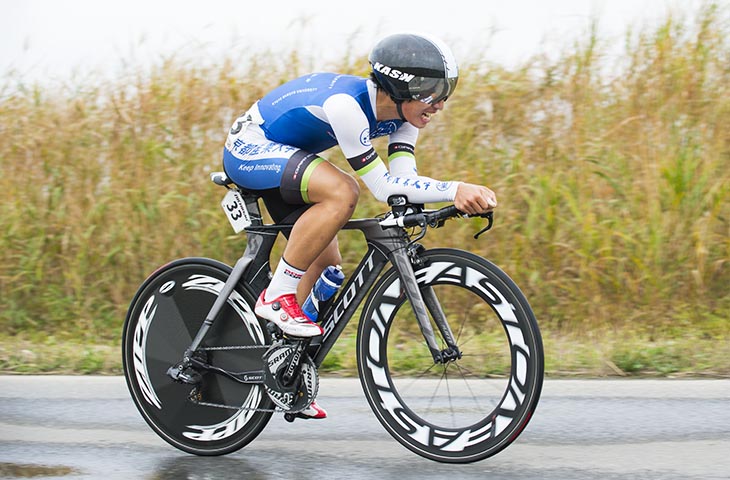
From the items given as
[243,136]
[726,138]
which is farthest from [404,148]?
[726,138]

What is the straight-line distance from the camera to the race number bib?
4.47 metres

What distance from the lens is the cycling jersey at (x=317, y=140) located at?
4.02m

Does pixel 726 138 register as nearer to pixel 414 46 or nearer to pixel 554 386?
pixel 554 386

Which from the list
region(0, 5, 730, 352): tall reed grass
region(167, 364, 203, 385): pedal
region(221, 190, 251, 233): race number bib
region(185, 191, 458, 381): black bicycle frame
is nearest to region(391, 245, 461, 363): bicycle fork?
region(185, 191, 458, 381): black bicycle frame

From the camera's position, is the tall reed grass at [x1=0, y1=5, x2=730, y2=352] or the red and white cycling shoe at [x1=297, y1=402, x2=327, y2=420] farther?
the tall reed grass at [x1=0, y1=5, x2=730, y2=352]

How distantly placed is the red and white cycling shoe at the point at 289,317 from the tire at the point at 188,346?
18cm

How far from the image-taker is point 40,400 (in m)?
5.49

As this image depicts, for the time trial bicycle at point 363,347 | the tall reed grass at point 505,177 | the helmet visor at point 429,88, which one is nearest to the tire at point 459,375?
the time trial bicycle at point 363,347

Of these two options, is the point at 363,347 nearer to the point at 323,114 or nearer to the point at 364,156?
the point at 364,156

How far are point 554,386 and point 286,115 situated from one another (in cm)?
220

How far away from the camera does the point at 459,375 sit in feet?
14.4

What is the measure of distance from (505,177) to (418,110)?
3651mm

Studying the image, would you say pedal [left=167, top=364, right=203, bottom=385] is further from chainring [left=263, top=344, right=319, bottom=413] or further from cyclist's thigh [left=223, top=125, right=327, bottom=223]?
cyclist's thigh [left=223, top=125, right=327, bottom=223]

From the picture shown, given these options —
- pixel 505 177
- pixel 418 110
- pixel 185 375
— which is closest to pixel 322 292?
pixel 185 375
